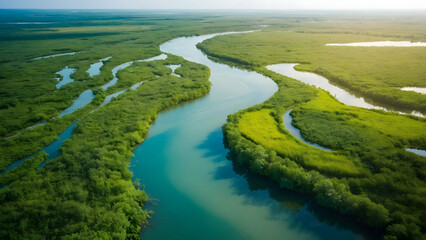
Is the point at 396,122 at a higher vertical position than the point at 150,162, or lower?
higher

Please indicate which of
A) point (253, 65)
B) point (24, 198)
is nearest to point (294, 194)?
point (24, 198)

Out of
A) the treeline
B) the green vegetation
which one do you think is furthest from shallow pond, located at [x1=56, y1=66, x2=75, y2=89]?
the green vegetation

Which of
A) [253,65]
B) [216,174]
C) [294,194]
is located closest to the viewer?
[294,194]

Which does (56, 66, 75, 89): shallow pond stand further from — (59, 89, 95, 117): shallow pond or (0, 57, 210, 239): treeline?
(0, 57, 210, 239): treeline

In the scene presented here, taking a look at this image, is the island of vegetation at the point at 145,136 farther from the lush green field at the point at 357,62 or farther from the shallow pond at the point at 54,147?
the lush green field at the point at 357,62

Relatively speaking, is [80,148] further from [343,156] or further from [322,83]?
[322,83]

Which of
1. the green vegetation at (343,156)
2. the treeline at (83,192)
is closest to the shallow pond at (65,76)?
the treeline at (83,192)

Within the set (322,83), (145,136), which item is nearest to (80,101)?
(145,136)

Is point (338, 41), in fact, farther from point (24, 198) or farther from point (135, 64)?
point (24, 198)
